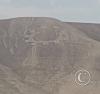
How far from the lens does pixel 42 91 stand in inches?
1978

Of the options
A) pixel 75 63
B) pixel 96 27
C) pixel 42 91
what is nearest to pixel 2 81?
pixel 42 91

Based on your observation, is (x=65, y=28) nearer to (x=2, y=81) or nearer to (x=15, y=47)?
(x=15, y=47)

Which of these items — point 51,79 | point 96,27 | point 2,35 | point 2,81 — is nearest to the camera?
point 2,81

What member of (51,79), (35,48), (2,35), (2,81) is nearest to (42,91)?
(51,79)

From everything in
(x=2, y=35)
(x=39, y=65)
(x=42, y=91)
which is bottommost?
(x=42, y=91)

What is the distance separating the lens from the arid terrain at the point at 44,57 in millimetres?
50594

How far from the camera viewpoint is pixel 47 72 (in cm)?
5381

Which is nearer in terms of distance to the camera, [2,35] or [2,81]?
[2,81]

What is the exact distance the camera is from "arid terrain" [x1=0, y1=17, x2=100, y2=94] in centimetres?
5059

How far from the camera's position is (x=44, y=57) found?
56750mm

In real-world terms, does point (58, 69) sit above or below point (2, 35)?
below

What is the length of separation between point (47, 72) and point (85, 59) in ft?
24.3

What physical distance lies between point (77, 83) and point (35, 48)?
11.4 m

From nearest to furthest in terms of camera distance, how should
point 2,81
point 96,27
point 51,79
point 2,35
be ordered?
point 2,81 → point 51,79 → point 2,35 → point 96,27
